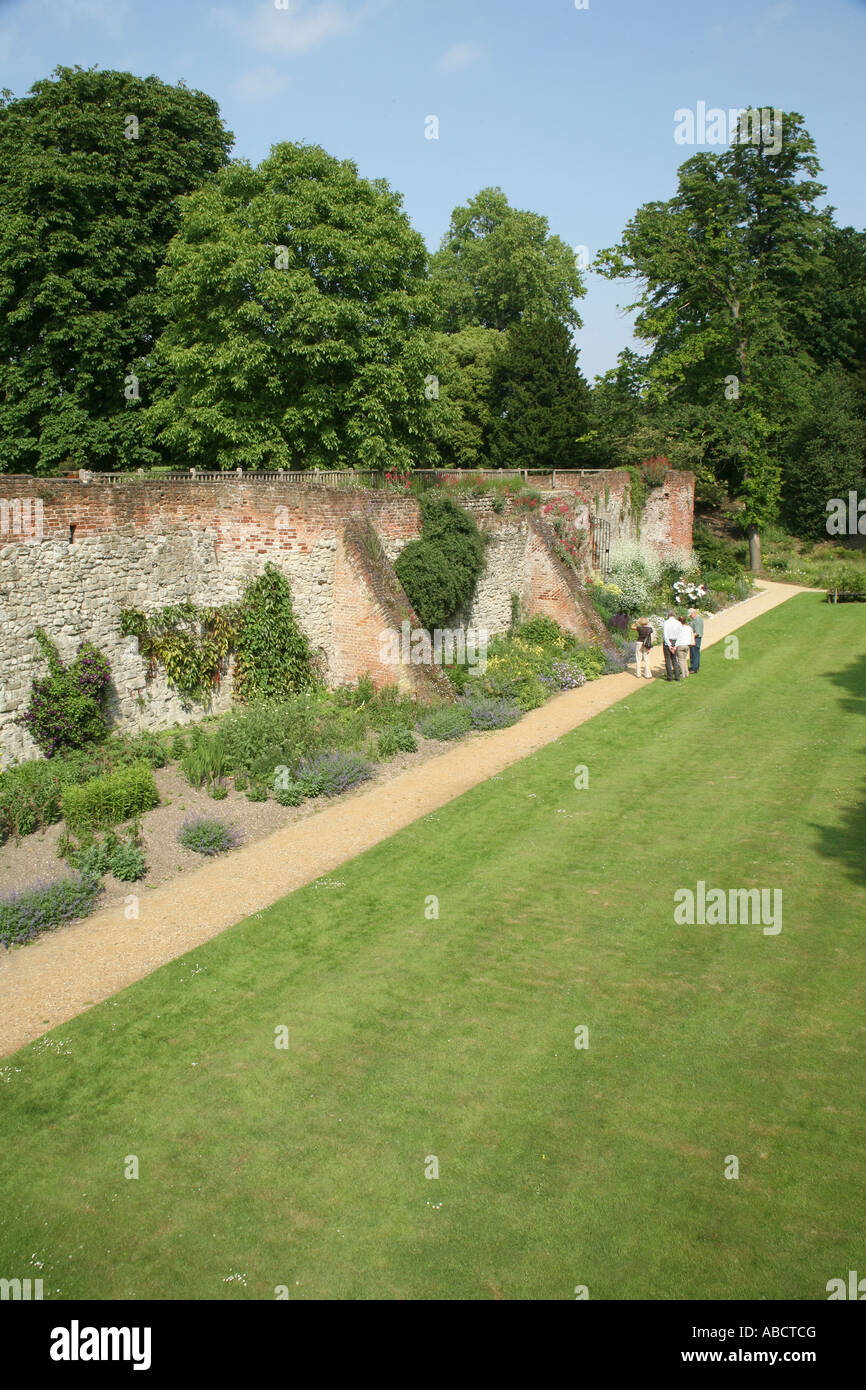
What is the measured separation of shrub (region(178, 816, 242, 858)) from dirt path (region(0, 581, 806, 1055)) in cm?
19

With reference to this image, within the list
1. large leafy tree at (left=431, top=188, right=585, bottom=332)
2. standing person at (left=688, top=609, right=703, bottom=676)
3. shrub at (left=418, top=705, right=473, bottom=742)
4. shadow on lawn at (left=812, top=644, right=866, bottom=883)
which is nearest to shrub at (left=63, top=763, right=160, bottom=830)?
shrub at (left=418, top=705, right=473, bottom=742)

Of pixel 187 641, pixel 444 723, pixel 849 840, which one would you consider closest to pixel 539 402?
pixel 444 723

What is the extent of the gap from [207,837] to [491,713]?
6.48 meters

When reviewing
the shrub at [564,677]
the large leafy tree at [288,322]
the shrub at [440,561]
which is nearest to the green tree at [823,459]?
the large leafy tree at [288,322]

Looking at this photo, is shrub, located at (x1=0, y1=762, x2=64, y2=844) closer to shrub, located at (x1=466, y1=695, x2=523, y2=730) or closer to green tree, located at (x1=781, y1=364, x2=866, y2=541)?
shrub, located at (x1=466, y1=695, x2=523, y2=730)

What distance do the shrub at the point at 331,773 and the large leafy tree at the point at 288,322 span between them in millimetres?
12924

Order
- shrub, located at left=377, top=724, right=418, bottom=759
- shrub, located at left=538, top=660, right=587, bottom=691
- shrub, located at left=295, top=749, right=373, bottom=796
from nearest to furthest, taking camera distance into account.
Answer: shrub, located at left=295, top=749, right=373, bottom=796, shrub, located at left=377, top=724, right=418, bottom=759, shrub, located at left=538, top=660, right=587, bottom=691

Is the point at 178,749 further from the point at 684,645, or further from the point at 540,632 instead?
the point at 684,645

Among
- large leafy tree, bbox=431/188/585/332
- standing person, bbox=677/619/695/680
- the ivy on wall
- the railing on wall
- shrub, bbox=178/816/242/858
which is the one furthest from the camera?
large leafy tree, bbox=431/188/585/332

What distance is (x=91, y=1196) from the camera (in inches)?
243

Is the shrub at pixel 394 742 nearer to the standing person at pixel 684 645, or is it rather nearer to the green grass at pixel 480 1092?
the green grass at pixel 480 1092

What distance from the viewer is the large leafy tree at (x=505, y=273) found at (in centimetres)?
Answer: 4656

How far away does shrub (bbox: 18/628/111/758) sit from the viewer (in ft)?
40.9
